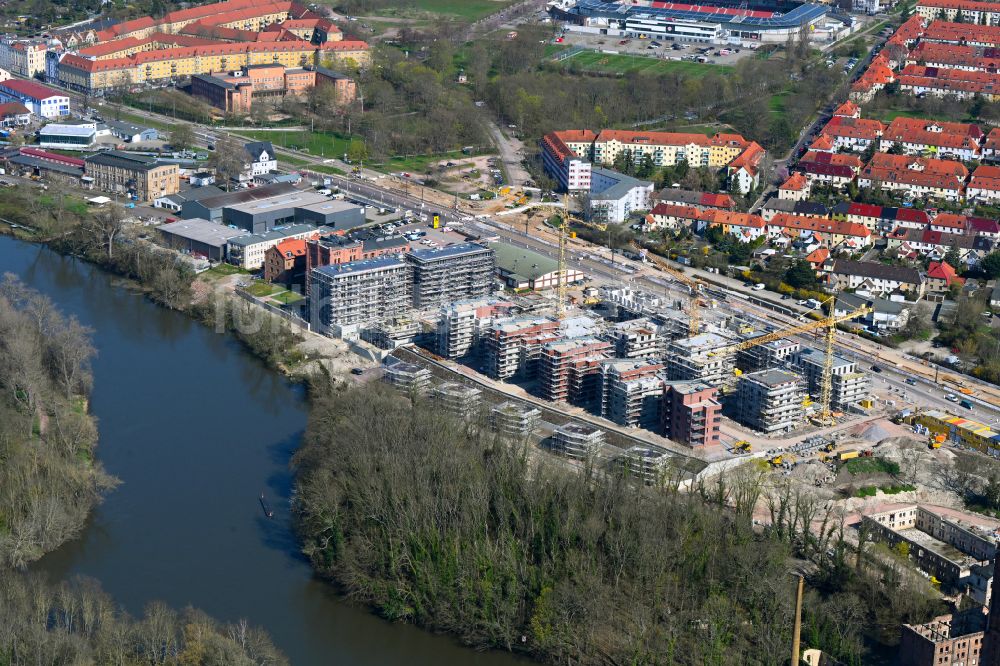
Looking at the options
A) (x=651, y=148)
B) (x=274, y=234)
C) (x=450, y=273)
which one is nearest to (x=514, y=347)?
(x=450, y=273)

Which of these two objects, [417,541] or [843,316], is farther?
[843,316]

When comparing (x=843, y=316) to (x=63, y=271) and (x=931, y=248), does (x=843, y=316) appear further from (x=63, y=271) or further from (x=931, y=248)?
(x=63, y=271)

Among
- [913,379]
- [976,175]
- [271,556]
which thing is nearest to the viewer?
[271,556]

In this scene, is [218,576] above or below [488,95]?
below

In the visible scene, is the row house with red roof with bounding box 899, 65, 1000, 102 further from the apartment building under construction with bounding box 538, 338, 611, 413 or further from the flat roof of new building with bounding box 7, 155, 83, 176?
the flat roof of new building with bounding box 7, 155, 83, 176

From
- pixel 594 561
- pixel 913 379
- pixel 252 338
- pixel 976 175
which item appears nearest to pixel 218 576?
pixel 594 561

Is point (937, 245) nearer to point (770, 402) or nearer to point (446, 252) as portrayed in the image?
point (770, 402)
